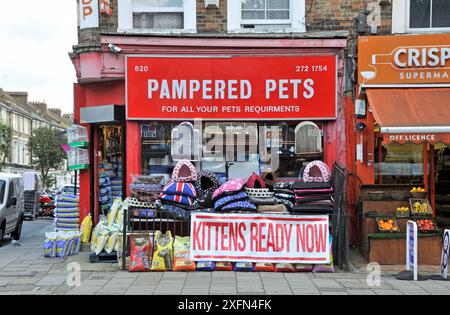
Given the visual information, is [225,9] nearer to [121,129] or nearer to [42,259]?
[121,129]

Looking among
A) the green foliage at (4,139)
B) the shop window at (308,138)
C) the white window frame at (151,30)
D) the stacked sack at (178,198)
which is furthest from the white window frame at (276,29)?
the green foliage at (4,139)

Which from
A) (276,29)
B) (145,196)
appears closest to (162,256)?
(145,196)

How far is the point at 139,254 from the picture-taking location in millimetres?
8422

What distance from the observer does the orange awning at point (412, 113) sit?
357 inches

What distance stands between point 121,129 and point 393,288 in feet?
20.8

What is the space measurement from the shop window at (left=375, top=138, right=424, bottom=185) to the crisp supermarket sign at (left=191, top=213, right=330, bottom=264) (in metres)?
2.71

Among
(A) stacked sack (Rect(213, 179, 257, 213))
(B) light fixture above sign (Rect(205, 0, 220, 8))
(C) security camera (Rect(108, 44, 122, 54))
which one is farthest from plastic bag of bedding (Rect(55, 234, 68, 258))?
(B) light fixture above sign (Rect(205, 0, 220, 8))

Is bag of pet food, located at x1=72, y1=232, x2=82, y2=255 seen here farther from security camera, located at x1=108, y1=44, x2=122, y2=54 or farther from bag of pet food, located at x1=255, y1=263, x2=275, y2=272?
bag of pet food, located at x1=255, y1=263, x2=275, y2=272

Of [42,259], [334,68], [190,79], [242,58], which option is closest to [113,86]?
[190,79]

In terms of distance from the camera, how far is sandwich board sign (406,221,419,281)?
785 centimetres

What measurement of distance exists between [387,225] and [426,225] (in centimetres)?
66

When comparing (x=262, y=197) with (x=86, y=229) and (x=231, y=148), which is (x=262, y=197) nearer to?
(x=231, y=148)

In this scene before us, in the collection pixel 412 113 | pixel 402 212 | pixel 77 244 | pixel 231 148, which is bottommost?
pixel 77 244

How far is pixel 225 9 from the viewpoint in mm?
10594
